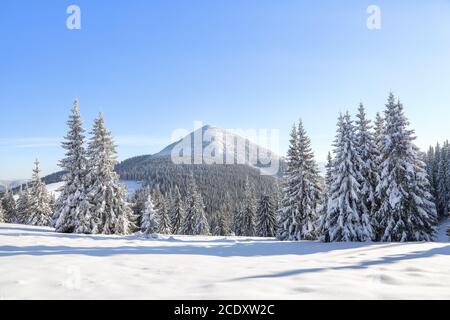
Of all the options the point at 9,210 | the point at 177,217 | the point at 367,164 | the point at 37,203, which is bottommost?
the point at 177,217

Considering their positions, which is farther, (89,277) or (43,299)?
(89,277)

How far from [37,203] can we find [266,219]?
3630cm

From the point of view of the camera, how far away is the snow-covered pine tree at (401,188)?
2564 centimetres

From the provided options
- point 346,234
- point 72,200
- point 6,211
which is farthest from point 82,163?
point 6,211

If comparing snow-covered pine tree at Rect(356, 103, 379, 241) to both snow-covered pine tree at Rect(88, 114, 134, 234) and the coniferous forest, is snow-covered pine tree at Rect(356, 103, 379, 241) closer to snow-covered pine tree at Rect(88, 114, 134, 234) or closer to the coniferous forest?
the coniferous forest

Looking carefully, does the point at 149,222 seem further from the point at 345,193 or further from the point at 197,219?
the point at 345,193

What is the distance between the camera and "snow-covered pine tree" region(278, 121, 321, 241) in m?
32.0

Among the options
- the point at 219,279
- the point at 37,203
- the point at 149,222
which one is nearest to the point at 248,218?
the point at 149,222

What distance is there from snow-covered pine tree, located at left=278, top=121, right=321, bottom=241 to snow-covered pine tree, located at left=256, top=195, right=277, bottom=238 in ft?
68.3

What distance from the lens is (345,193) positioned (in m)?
25.2

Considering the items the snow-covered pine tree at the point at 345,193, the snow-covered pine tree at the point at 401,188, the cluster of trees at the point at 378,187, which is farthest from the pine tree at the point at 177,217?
the snow-covered pine tree at the point at 401,188

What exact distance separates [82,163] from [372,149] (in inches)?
1080

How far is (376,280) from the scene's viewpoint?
694cm
